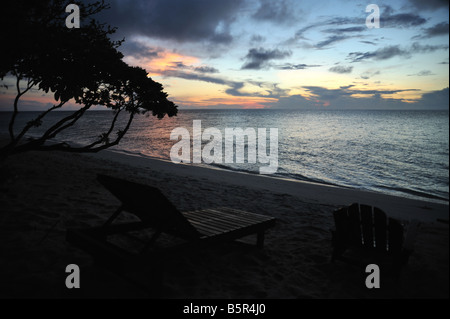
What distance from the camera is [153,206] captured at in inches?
136

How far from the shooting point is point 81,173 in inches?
→ 429

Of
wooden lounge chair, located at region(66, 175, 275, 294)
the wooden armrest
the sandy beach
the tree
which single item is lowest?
the sandy beach

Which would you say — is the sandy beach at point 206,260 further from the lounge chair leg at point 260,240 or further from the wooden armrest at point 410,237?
the wooden armrest at point 410,237

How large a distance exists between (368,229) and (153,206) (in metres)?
3.50

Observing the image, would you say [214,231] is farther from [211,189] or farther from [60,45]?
[211,189]

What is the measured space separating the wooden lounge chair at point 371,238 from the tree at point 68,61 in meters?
4.62

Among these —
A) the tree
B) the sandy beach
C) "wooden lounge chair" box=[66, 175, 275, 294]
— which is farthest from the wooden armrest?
the tree

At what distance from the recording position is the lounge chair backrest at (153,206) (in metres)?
3.32

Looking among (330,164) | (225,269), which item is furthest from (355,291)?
(330,164)

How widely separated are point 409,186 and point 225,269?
52.5 ft

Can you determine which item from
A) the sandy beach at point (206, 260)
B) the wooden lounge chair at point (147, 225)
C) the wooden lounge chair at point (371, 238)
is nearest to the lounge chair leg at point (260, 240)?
the sandy beach at point (206, 260)

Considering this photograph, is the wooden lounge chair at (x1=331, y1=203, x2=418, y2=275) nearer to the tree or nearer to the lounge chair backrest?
the lounge chair backrest

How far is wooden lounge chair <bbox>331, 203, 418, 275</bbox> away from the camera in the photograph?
434 cm

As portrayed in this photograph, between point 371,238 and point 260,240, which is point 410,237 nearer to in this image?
point 371,238
